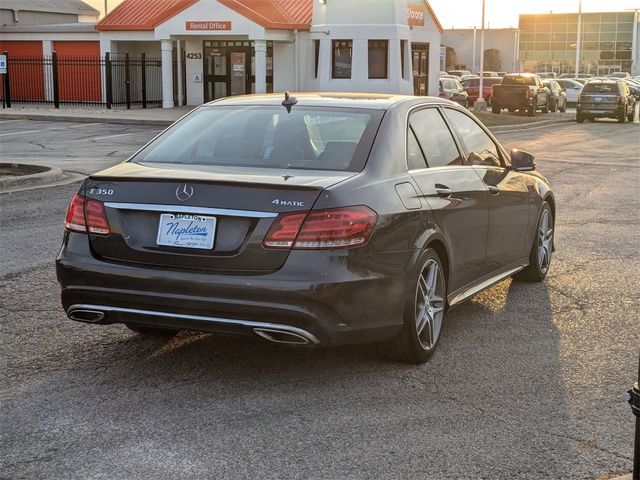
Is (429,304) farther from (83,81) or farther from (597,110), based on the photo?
(83,81)

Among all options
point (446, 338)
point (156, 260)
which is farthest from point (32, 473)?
point (446, 338)

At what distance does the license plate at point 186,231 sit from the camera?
514cm

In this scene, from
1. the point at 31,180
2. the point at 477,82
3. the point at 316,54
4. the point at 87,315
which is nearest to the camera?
the point at 87,315

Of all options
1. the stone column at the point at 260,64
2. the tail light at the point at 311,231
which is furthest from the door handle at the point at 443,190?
the stone column at the point at 260,64

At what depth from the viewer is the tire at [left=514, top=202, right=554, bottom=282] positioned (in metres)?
8.02

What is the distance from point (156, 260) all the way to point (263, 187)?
2.22ft

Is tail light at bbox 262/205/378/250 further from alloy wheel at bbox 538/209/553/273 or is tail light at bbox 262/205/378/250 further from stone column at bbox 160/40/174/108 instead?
stone column at bbox 160/40/174/108

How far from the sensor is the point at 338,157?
5652mm

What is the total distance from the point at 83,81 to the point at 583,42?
96710 mm

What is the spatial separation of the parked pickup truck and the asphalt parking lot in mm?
35301

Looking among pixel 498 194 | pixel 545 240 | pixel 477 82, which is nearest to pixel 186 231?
pixel 498 194

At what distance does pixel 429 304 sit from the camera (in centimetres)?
588

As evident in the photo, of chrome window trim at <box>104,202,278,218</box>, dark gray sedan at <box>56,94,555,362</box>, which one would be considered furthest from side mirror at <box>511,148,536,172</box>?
chrome window trim at <box>104,202,278,218</box>

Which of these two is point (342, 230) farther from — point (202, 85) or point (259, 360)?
point (202, 85)
